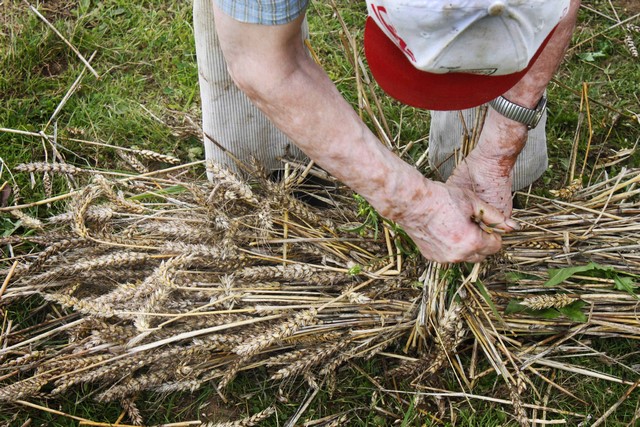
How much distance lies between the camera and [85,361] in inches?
70.6

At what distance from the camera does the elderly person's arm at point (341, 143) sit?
4.79 feet

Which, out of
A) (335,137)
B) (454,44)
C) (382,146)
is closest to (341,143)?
(335,137)

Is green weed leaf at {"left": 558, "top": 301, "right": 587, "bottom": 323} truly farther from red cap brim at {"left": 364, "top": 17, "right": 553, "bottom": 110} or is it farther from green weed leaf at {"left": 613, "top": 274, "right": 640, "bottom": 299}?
red cap brim at {"left": 364, "top": 17, "right": 553, "bottom": 110}

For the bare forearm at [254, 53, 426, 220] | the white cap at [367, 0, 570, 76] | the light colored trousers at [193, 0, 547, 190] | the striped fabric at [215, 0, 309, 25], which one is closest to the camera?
the white cap at [367, 0, 570, 76]

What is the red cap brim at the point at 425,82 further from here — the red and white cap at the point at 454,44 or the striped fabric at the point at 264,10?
the striped fabric at the point at 264,10

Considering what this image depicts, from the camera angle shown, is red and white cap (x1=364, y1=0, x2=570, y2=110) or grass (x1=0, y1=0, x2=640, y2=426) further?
grass (x1=0, y1=0, x2=640, y2=426)

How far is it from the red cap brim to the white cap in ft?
0.18

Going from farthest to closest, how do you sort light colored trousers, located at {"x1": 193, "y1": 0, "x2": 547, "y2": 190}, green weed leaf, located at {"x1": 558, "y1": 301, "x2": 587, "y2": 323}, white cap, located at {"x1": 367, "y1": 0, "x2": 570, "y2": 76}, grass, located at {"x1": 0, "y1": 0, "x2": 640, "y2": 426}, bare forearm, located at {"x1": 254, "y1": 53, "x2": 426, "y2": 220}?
light colored trousers, located at {"x1": 193, "y1": 0, "x2": 547, "y2": 190} < grass, located at {"x1": 0, "y1": 0, "x2": 640, "y2": 426} < green weed leaf, located at {"x1": 558, "y1": 301, "x2": 587, "y2": 323} < bare forearm, located at {"x1": 254, "y1": 53, "x2": 426, "y2": 220} < white cap, located at {"x1": 367, "y1": 0, "x2": 570, "y2": 76}

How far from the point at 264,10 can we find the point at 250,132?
0.83m

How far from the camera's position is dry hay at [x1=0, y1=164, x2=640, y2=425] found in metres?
1.80

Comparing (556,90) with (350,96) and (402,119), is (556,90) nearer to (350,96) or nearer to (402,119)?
(402,119)

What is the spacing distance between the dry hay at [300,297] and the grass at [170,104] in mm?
71

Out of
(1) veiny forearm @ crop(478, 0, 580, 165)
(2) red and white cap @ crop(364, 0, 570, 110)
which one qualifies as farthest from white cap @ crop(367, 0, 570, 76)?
(1) veiny forearm @ crop(478, 0, 580, 165)

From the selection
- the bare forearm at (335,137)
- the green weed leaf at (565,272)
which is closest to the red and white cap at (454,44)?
the bare forearm at (335,137)
